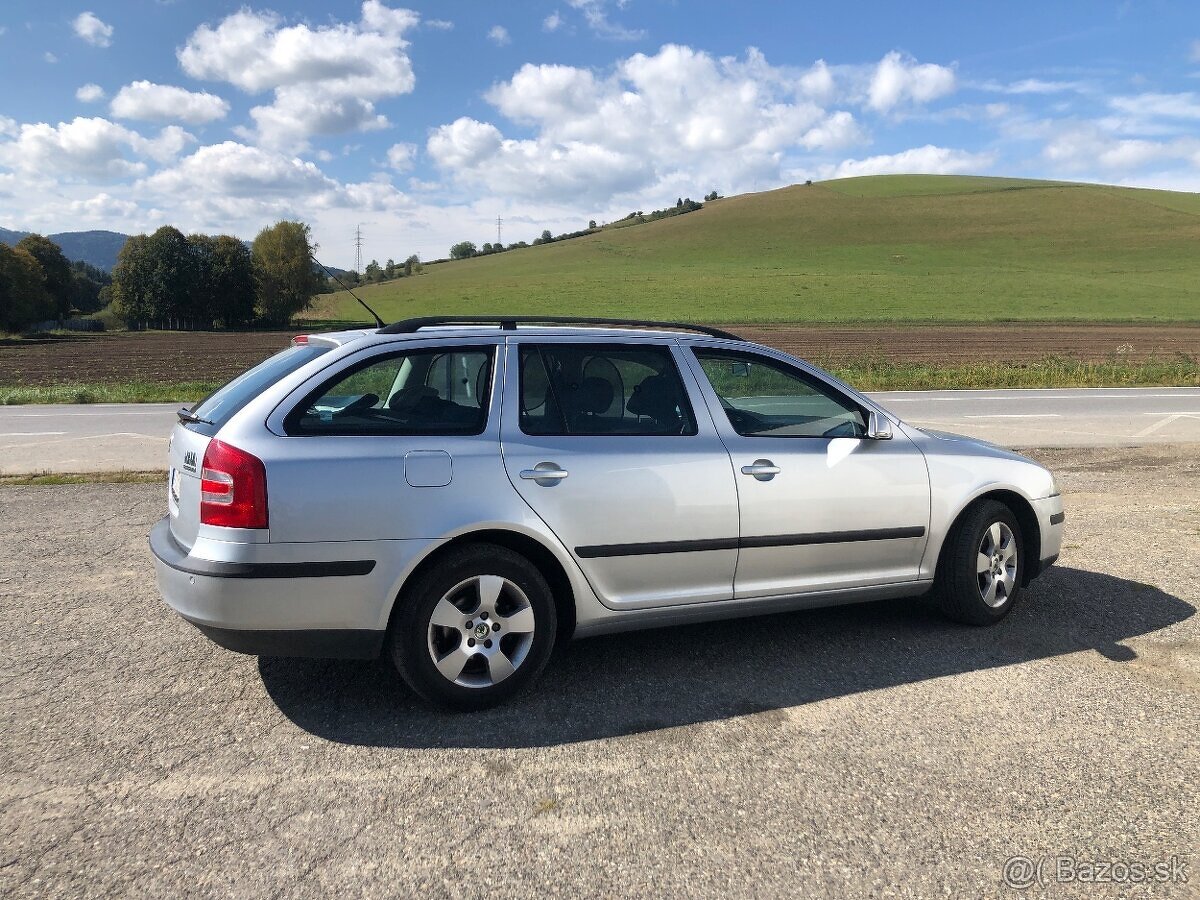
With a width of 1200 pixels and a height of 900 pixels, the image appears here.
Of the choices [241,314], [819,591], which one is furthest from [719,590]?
[241,314]

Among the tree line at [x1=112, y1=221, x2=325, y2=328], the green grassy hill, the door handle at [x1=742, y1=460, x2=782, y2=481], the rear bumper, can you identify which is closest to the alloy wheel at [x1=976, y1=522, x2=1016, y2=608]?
the door handle at [x1=742, y1=460, x2=782, y2=481]

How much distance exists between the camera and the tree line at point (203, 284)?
81.1 metres

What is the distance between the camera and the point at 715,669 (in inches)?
170

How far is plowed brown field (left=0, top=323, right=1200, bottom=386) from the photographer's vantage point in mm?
28628

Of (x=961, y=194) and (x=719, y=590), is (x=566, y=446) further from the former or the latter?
(x=961, y=194)

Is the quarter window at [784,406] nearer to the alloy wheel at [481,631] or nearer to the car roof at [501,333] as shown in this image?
the car roof at [501,333]

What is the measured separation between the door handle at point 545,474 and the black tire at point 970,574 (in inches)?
85.6

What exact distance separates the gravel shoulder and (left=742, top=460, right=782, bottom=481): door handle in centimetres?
89

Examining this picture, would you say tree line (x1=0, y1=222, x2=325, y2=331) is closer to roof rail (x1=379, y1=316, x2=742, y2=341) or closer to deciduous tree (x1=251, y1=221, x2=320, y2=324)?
deciduous tree (x1=251, y1=221, x2=320, y2=324)

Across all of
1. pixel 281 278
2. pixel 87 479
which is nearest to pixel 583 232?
pixel 281 278

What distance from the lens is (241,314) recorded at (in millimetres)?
83688

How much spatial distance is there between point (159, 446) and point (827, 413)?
906 centimetres

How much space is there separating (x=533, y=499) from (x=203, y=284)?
86.6 meters

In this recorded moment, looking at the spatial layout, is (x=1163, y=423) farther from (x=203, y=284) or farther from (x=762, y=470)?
(x=203, y=284)
